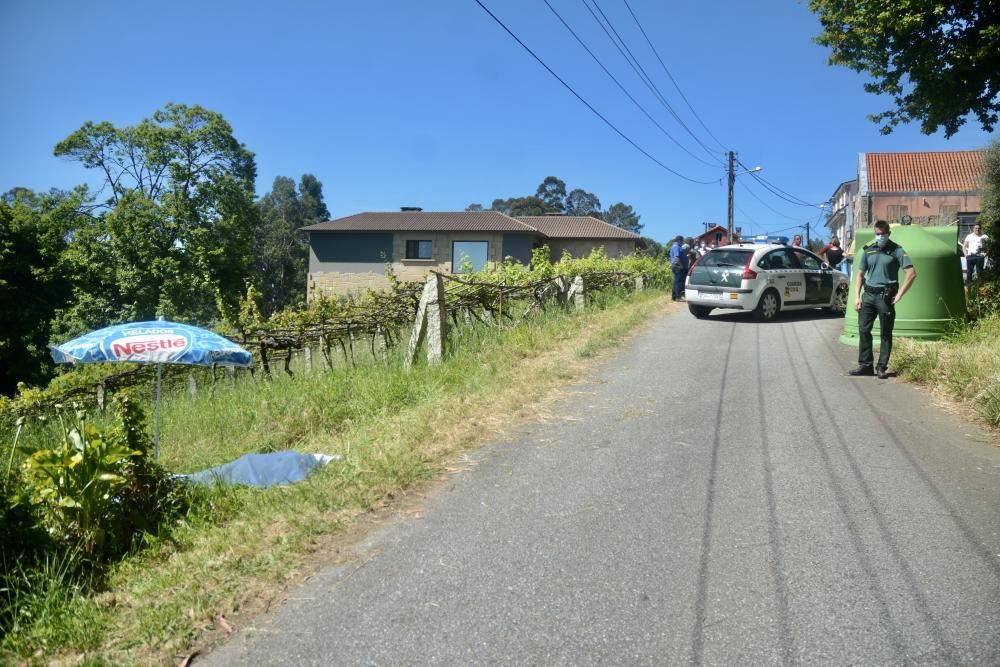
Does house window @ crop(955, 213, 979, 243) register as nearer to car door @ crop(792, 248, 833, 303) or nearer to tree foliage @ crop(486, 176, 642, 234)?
car door @ crop(792, 248, 833, 303)

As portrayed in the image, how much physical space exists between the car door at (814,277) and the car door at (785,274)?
0.57 ft

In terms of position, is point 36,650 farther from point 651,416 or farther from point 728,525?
point 651,416

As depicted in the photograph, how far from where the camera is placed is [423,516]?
204 inches

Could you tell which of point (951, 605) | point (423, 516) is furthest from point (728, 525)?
point (423, 516)

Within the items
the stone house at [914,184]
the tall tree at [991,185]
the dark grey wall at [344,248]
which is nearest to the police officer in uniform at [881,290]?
the tall tree at [991,185]

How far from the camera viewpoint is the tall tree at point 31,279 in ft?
111

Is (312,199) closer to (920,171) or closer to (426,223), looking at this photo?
(426,223)

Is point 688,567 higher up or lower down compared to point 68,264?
lower down

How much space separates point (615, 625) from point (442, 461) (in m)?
2.76

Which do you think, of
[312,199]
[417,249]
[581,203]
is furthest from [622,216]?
[417,249]

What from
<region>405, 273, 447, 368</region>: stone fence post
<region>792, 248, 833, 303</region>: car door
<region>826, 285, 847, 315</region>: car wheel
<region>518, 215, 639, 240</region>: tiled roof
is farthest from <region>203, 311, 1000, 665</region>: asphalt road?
<region>518, 215, 639, 240</region>: tiled roof

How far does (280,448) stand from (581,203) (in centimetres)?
10226

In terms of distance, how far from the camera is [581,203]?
354 feet

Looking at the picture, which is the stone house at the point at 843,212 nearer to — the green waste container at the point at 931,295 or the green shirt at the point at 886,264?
the green waste container at the point at 931,295
